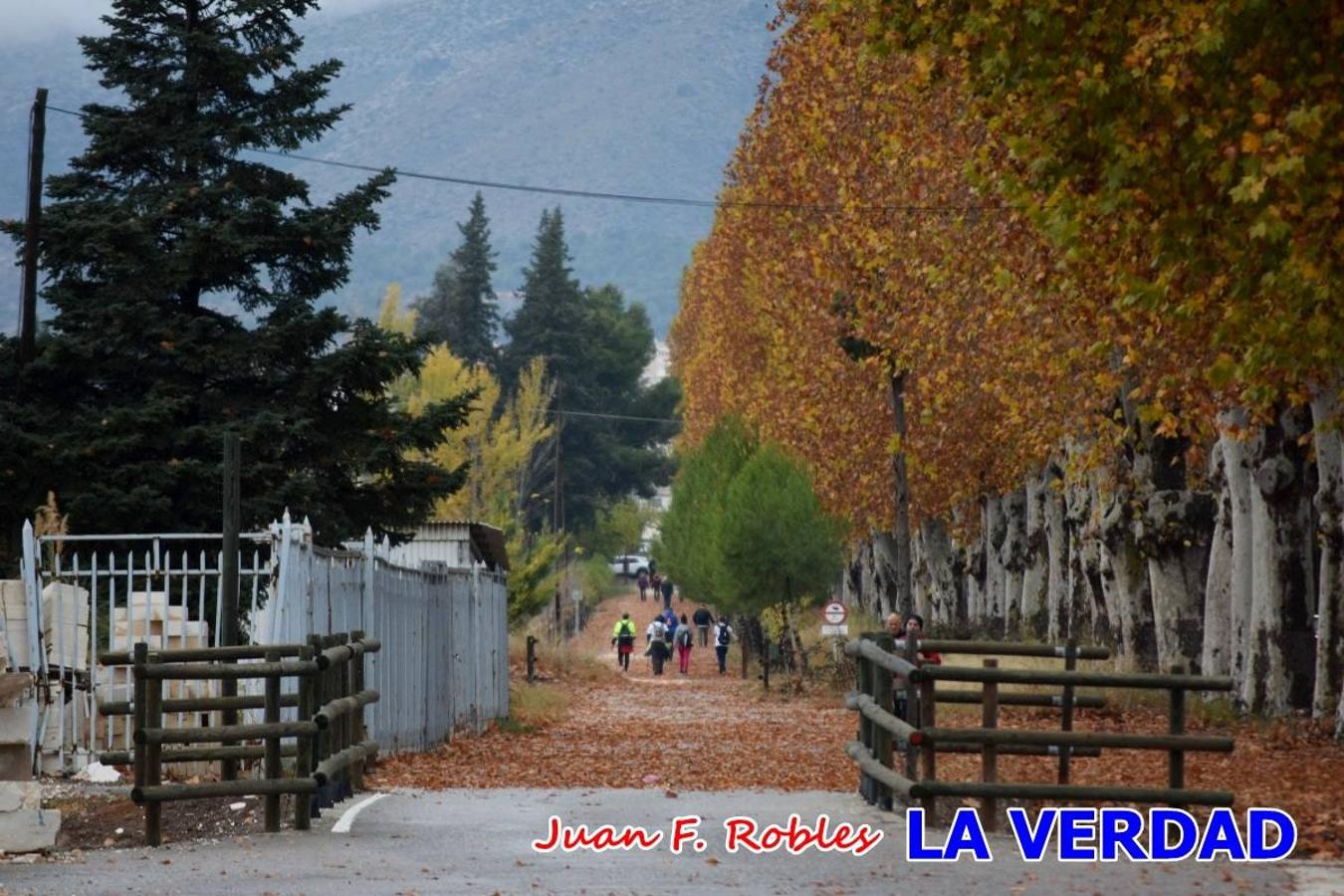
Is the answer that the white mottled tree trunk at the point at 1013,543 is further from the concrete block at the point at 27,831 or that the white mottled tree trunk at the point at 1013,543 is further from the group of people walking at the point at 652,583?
the group of people walking at the point at 652,583

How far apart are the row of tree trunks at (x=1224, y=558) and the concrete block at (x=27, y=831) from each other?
7.25m

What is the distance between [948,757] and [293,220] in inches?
545

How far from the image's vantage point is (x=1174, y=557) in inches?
1398

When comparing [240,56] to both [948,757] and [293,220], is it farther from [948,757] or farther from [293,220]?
[948,757]

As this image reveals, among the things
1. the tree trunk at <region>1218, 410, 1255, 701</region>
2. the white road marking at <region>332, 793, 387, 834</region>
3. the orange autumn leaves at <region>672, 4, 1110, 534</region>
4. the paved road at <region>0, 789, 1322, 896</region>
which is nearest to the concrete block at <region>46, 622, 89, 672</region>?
the white road marking at <region>332, 793, 387, 834</region>

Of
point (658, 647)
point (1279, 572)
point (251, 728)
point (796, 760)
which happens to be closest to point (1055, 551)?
point (1279, 572)

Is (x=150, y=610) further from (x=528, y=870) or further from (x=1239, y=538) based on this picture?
(x=1239, y=538)

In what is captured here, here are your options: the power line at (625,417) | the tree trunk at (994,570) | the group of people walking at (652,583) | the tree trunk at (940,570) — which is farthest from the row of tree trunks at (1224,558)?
the power line at (625,417)

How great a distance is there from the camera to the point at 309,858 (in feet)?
46.8

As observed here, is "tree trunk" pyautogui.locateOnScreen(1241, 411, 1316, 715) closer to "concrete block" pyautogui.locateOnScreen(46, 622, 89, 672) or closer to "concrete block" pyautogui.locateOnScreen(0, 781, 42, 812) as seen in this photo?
"concrete block" pyautogui.locateOnScreen(46, 622, 89, 672)

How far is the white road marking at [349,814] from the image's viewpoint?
16.0 m

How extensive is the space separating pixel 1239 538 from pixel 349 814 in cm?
1687

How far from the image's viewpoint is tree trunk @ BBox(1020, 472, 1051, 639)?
2028 inches

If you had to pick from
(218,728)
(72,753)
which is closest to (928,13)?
(218,728)
